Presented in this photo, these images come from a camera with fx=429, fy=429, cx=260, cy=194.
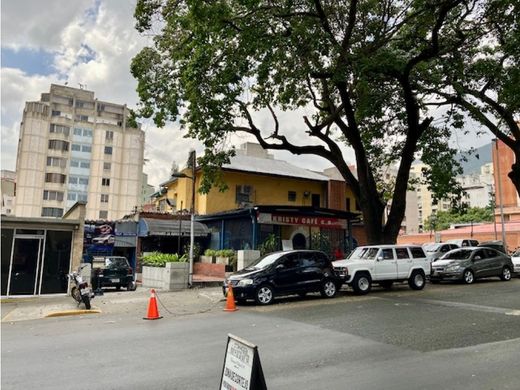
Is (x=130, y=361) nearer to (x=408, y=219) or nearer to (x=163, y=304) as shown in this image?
(x=163, y=304)

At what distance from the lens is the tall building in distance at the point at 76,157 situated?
6762 centimetres

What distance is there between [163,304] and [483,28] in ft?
57.2

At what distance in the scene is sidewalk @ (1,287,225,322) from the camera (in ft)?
43.3

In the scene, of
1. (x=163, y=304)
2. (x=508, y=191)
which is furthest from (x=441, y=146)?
(x=508, y=191)

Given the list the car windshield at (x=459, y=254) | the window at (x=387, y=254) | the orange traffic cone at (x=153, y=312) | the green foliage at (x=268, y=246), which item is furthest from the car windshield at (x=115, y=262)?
the car windshield at (x=459, y=254)

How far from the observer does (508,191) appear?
56812 mm

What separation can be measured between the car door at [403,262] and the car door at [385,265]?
218 mm

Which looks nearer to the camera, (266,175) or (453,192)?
(453,192)

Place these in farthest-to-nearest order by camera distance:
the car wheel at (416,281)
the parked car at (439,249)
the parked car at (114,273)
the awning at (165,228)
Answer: the awning at (165,228) < the parked car at (439,249) < the parked car at (114,273) < the car wheel at (416,281)

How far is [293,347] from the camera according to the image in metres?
8.09

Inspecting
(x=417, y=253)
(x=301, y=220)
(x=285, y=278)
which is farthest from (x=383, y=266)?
(x=301, y=220)

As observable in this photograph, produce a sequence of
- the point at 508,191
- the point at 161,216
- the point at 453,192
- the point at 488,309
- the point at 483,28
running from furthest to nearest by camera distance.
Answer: the point at 508,191 < the point at 161,216 < the point at 453,192 < the point at 483,28 < the point at 488,309

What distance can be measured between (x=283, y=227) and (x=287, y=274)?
11.5 m

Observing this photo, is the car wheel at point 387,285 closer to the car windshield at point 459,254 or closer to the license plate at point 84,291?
the car windshield at point 459,254
